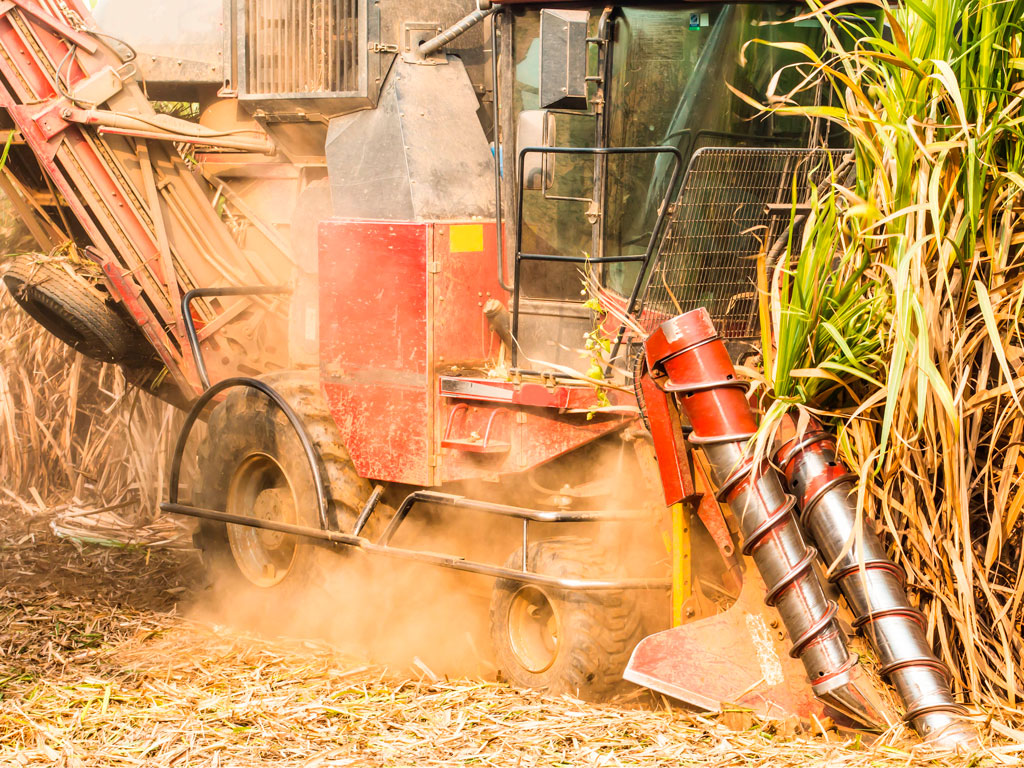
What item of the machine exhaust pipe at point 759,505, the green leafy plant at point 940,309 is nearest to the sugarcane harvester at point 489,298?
the machine exhaust pipe at point 759,505

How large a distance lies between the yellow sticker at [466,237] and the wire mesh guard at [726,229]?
1.05 m

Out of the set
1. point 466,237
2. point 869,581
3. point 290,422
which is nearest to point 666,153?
point 466,237

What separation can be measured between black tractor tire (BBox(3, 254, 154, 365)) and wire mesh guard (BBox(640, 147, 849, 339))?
335 cm

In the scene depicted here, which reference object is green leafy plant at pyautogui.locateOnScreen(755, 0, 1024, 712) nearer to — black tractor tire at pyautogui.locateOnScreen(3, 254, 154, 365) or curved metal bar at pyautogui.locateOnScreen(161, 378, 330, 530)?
curved metal bar at pyautogui.locateOnScreen(161, 378, 330, 530)

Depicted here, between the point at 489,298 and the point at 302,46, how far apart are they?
165 centimetres

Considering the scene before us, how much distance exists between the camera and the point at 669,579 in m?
4.63

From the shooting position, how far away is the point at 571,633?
4574 mm

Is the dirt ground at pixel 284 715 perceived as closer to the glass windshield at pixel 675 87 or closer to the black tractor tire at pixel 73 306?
the black tractor tire at pixel 73 306

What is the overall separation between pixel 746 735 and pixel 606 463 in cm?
148

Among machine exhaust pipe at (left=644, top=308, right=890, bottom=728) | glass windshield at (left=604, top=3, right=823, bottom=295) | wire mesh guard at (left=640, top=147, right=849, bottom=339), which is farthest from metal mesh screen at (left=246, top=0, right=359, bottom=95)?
machine exhaust pipe at (left=644, top=308, right=890, bottom=728)

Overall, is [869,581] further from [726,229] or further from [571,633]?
[726,229]

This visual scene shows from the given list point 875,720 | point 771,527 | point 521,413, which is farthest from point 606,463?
point 875,720

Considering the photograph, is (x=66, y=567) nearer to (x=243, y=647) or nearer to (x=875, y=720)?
(x=243, y=647)

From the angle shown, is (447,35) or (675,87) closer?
(675,87)
